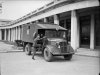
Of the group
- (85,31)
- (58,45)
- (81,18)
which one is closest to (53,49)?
(58,45)

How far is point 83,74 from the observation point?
6.88m

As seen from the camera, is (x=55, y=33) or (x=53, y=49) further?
(x=55, y=33)

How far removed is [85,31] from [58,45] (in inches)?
461

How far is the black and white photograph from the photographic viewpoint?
7.96 meters

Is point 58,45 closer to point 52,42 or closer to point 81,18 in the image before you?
point 52,42

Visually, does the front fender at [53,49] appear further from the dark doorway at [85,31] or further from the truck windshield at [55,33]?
the dark doorway at [85,31]

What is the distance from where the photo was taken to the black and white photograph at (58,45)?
7.96 m

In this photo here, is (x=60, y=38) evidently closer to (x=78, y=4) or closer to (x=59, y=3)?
(x=78, y=4)

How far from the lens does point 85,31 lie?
2095 centimetres

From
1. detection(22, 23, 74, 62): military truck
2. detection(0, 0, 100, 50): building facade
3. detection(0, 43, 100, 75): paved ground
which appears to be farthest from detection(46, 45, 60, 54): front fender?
detection(0, 0, 100, 50): building facade

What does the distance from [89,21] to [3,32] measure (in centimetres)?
4992

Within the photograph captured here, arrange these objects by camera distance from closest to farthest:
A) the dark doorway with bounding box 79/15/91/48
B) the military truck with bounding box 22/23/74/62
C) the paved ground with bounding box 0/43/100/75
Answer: the paved ground with bounding box 0/43/100/75, the military truck with bounding box 22/23/74/62, the dark doorway with bounding box 79/15/91/48

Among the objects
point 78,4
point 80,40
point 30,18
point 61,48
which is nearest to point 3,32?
point 30,18

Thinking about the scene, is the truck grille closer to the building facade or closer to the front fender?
the front fender
